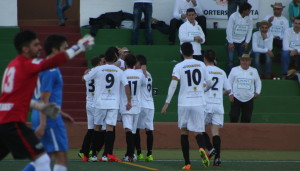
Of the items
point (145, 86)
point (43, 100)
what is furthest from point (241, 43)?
point (43, 100)

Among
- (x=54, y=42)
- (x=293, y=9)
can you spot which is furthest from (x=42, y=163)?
(x=293, y=9)

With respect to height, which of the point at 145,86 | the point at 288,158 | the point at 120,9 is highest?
the point at 120,9

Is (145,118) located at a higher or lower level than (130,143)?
higher

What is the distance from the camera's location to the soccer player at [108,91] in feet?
48.8

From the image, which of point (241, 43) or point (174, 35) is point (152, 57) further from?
point (241, 43)

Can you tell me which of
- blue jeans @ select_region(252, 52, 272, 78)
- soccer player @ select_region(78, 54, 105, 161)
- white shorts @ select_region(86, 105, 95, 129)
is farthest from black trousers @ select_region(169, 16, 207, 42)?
white shorts @ select_region(86, 105, 95, 129)

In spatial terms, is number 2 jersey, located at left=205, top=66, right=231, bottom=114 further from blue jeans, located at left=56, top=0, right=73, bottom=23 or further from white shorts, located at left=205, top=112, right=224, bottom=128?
blue jeans, located at left=56, top=0, right=73, bottom=23

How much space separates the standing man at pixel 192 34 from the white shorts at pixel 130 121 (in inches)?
206

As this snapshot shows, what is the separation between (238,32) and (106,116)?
7243mm

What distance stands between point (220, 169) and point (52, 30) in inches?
398

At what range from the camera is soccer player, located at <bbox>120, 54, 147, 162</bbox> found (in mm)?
15266

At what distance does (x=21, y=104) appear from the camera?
905cm

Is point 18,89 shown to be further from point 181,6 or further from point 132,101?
point 181,6

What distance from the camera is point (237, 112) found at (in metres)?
19.3
